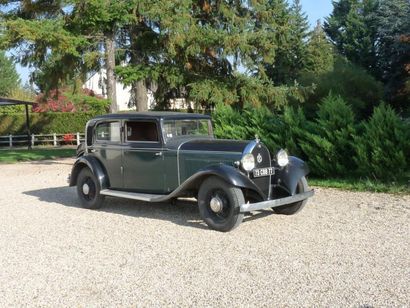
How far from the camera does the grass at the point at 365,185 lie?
9.35m

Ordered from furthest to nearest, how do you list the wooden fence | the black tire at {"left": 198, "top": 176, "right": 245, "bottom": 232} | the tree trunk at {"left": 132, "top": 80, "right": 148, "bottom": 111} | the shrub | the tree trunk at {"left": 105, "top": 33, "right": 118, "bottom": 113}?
the wooden fence < the tree trunk at {"left": 132, "top": 80, "right": 148, "bottom": 111} < the tree trunk at {"left": 105, "top": 33, "right": 118, "bottom": 113} < the shrub < the black tire at {"left": 198, "top": 176, "right": 245, "bottom": 232}

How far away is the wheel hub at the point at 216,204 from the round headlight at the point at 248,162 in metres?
0.57

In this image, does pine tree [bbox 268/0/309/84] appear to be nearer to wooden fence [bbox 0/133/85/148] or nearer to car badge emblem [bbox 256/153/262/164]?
wooden fence [bbox 0/133/85/148]

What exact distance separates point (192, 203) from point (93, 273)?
391cm

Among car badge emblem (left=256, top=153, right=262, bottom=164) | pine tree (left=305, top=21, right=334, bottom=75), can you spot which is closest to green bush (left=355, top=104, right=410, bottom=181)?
car badge emblem (left=256, top=153, right=262, bottom=164)

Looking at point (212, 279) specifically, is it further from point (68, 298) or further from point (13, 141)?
point (13, 141)

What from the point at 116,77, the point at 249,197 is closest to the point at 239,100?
the point at 116,77

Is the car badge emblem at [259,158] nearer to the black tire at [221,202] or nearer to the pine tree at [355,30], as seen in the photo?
the black tire at [221,202]

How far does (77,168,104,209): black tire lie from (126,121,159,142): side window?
42.2 inches

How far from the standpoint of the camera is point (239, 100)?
55.3ft

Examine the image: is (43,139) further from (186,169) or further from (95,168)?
(186,169)

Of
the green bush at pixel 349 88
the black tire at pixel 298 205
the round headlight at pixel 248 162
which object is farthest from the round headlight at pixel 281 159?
the green bush at pixel 349 88

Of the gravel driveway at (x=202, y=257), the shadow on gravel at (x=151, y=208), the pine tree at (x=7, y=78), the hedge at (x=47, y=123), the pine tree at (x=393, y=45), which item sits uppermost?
the pine tree at (x=7, y=78)

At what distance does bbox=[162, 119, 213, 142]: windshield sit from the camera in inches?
305
